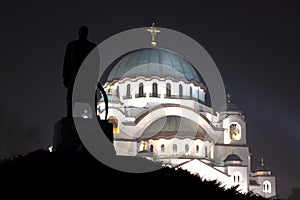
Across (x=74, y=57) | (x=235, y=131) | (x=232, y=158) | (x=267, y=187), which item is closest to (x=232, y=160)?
(x=232, y=158)

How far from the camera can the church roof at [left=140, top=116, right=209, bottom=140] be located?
3816 centimetres

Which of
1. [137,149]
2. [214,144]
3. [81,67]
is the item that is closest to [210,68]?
[214,144]

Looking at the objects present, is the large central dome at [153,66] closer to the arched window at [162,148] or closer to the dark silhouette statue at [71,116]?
the arched window at [162,148]

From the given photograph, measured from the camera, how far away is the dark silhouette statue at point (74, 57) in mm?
9195

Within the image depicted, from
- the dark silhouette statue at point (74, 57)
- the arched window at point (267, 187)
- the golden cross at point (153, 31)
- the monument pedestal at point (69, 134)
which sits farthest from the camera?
the golden cross at point (153, 31)

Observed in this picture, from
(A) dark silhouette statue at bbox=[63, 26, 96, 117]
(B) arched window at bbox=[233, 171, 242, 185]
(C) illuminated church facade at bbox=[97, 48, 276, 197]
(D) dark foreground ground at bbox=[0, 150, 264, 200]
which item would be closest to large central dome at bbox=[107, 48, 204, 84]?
(C) illuminated church facade at bbox=[97, 48, 276, 197]

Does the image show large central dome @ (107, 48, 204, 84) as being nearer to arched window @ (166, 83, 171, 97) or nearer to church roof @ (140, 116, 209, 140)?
arched window @ (166, 83, 171, 97)

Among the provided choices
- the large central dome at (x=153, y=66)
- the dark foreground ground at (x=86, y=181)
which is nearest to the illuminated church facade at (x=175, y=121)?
the large central dome at (x=153, y=66)

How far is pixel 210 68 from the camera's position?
42.5 metres

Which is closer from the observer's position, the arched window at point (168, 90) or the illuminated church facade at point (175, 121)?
the illuminated church facade at point (175, 121)

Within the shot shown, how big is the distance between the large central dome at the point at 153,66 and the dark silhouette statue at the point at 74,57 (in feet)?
111

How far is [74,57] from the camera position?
9273 mm

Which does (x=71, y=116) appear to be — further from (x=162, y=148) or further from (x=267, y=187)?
(x=267, y=187)

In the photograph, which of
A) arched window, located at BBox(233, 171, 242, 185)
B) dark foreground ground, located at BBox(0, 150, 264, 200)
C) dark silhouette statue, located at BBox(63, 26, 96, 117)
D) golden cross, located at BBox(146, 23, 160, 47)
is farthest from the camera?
golden cross, located at BBox(146, 23, 160, 47)
